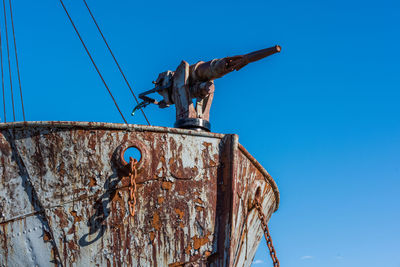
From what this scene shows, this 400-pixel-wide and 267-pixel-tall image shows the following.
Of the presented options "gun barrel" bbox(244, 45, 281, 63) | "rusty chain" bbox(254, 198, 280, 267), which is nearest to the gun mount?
"gun barrel" bbox(244, 45, 281, 63)

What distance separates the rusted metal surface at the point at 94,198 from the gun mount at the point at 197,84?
1056 millimetres

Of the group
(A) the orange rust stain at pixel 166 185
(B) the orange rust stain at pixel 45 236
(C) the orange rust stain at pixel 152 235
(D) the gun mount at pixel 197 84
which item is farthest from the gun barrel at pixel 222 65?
(B) the orange rust stain at pixel 45 236

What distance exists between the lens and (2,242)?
179 inches

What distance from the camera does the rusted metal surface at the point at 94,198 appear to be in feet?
14.7

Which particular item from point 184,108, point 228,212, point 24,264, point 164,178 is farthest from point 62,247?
point 184,108

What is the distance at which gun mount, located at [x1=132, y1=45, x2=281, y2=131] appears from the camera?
5.69 meters

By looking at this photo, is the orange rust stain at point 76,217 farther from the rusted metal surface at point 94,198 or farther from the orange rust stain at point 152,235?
the orange rust stain at point 152,235

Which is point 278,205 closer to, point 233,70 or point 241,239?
point 241,239

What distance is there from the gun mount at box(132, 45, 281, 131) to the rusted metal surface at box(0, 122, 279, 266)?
1056 mm

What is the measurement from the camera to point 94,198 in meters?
4.52

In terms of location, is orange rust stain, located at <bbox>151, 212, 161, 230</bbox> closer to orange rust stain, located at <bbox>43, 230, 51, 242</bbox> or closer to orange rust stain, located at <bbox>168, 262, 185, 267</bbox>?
orange rust stain, located at <bbox>168, 262, 185, 267</bbox>

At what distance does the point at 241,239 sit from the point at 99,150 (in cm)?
185

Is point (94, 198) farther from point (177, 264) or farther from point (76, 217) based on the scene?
point (177, 264)

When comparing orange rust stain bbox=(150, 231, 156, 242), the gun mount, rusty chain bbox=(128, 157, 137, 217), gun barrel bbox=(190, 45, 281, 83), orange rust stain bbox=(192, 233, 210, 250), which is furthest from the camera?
the gun mount
